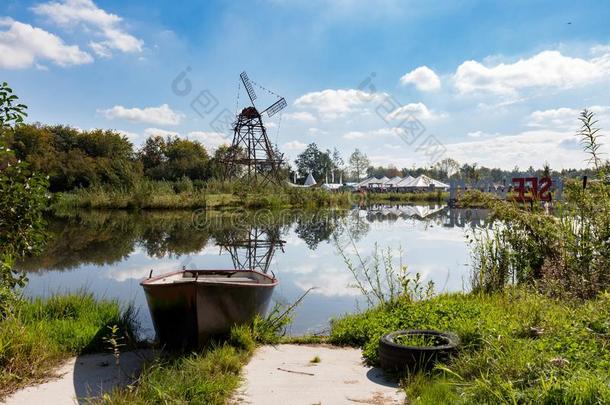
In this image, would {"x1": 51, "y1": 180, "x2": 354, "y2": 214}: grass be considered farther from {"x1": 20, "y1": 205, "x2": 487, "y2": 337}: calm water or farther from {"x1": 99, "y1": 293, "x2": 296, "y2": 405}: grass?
{"x1": 99, "y1": 293, "x2": 296, "y2": 405}: grass

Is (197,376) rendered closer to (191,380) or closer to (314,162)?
(191,380)

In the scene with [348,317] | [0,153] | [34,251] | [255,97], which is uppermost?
[255,97]

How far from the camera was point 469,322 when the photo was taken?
212 inches

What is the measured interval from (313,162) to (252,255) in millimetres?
86450

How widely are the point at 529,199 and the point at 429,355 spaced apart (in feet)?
19.6

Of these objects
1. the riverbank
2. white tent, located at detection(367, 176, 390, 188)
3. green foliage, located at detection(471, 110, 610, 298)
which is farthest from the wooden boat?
white tent, located at detection(367, 176, 390, 188)

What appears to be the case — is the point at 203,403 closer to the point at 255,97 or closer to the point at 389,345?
the point at 389,345

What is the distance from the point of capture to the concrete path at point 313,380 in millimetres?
4273

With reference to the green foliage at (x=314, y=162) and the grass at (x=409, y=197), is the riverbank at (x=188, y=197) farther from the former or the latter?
the green foliage at (x=314, y=162)

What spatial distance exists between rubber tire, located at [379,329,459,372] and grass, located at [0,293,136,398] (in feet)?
9.78

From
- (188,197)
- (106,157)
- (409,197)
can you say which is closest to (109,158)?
(106,157)

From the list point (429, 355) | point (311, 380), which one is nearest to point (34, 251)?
point (311, 380)

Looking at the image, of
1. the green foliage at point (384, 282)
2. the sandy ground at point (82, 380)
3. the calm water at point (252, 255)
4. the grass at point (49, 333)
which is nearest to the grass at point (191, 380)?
the sandy ground at point (82, 380)

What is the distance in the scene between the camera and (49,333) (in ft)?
18.3
